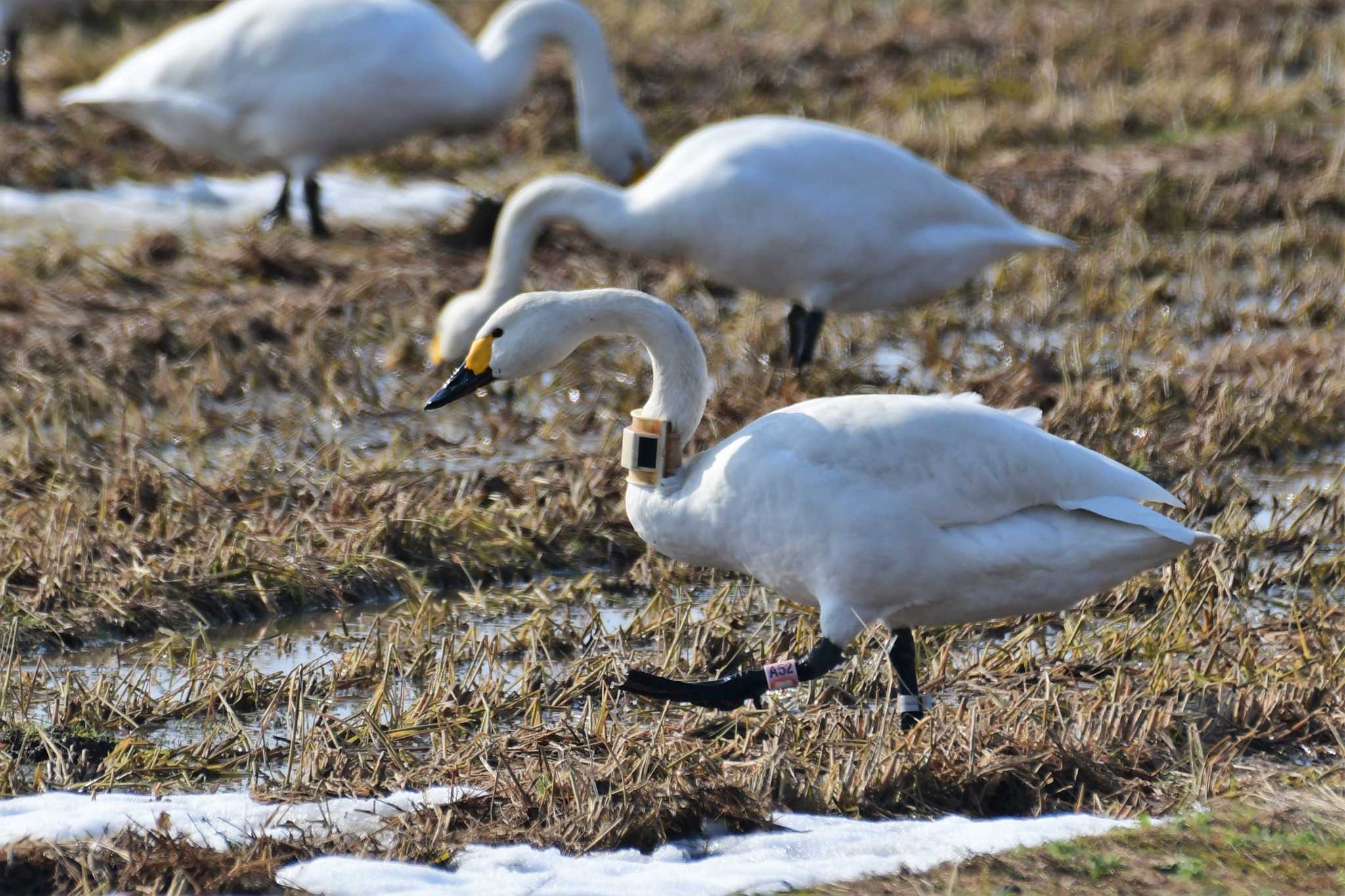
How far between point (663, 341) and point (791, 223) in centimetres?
244

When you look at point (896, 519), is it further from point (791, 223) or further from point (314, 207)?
point (314, 207)

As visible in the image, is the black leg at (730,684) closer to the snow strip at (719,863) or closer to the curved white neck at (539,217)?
the snow strip at (719,863)

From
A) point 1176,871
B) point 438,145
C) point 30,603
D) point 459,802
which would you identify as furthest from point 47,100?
point 1176,871

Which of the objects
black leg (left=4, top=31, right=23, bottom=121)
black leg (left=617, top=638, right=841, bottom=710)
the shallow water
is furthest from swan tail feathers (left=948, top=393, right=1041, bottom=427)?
black leg (left=4, top=31, right=23, bottom=121)

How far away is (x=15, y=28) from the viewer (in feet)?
39.7

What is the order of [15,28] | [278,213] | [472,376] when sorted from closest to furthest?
[472,376]
[278,213]
[15,28]

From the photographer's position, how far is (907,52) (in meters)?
13.3

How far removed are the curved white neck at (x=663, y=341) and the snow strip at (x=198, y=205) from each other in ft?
17.3

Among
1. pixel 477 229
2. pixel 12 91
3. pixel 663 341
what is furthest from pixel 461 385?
pixel 12 91

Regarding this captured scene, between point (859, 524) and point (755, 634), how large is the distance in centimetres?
86

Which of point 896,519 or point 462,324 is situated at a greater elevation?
point 896,519

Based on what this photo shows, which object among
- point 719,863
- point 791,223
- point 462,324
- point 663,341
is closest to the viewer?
point 719,863

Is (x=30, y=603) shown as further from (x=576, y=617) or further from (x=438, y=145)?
(x=438, y=145)

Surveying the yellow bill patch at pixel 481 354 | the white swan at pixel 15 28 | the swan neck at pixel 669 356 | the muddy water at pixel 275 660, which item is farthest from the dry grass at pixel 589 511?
the yellow bill patch at pixel 481 354
